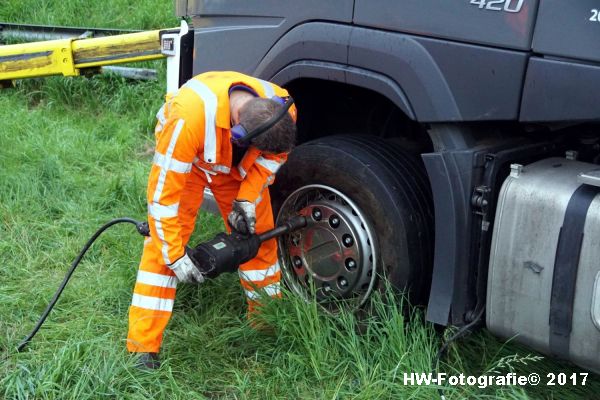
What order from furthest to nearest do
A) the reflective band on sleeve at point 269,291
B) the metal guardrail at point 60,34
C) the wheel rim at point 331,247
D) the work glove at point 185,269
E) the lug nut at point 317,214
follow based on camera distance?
the metal guardrail at point 60,34 < the reflective band on sleeve at point 269,291 < the lug nut at point 317,214 < the wheel rim at point 331,247 < the work glove at point 185,269

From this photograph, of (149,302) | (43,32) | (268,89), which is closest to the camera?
(268,89)

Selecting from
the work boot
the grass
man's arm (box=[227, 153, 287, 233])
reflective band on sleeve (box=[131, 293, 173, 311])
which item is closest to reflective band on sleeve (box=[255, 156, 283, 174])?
man's arm (box=[227, 153, 287, 233])

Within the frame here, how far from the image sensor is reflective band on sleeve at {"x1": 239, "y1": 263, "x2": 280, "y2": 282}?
136 inches

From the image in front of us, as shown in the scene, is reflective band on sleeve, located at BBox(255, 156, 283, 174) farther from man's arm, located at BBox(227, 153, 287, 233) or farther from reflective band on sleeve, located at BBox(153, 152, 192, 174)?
reflective band on sleeve, located at BBox(153, 152, 192, 174)

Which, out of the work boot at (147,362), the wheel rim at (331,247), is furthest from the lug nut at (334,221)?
the work boot at (147,362)

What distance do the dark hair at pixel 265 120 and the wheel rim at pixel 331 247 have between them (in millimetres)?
377

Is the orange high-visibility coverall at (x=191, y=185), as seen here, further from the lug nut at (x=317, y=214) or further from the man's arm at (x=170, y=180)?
the lug nut at (x=317, y=214)

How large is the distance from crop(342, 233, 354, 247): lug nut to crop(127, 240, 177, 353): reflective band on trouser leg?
76cm

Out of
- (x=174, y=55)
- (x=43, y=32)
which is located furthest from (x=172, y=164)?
(x=43, y=32)

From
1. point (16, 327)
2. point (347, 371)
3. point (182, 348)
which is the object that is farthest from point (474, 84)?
point (16, 327)

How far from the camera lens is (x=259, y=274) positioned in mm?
3465

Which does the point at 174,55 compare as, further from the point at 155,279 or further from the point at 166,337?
the point at 166,337

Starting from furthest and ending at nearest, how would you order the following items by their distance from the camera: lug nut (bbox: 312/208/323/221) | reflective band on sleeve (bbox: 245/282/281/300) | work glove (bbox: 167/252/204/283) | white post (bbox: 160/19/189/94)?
white post (bbox: 160/19/189/94)
reflective band on sleeve (bbox: 245/282/281/300)
lug nut (bbox: 312/208/323/221)
work glove (bbox: 167/252/204/283)

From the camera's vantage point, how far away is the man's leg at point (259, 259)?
11.2 feet
